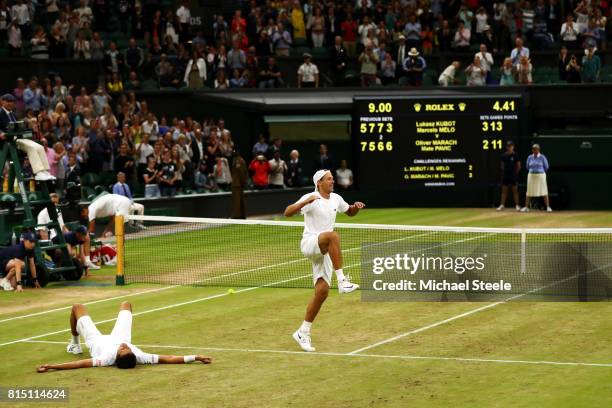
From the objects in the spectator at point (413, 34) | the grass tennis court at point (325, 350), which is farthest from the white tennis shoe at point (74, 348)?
the spectator at point (413, 34)

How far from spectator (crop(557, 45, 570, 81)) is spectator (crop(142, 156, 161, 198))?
49.0 ft

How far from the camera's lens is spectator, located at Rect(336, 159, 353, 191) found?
4084cm

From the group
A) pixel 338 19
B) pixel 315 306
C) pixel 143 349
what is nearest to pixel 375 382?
pixel 315 306

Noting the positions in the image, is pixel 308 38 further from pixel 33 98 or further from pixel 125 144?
pixel 33 98

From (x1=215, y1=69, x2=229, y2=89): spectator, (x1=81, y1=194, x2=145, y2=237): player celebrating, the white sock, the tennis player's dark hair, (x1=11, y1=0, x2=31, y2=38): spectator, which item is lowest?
the tennis player's dark hair

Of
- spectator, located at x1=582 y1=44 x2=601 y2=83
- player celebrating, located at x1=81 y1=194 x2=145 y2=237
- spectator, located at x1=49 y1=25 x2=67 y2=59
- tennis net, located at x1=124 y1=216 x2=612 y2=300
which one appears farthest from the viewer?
spectator, located at x1=582 y1=44 x2=601 y2=83

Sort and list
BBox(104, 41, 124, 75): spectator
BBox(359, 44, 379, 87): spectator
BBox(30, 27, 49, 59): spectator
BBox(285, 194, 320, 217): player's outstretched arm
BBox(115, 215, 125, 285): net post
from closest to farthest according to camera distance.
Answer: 1. BBox(285, 194, 320, 217): player's outstretched arm
2. BBox(115, 215, 125, 285): net post
3. BBox(30, 27, 49, 59): spectator
4. BBox(104, 41, 124, 75): spectator
5. BBox(359, 44, 379, 87): spectator

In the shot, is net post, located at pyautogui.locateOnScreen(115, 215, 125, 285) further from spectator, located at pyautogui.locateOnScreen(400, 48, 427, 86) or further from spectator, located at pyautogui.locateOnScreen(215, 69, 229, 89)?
spectator, located at pyautogui.locateOnScreen(400, 48, 427, 86)

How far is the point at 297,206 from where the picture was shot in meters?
16.6

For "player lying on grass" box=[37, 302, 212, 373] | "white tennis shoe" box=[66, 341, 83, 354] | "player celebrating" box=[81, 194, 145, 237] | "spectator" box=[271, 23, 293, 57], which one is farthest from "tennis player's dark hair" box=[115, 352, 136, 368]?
"spectator" box=[271, 23, 293, 57]

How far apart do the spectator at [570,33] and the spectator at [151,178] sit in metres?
16.2

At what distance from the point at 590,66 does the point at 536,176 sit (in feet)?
17.1

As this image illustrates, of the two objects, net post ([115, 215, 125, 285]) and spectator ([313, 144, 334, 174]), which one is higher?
spectator ([313, 144, 334, 174])

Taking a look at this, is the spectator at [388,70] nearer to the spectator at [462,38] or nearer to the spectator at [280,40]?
the spectator at [462,38]
